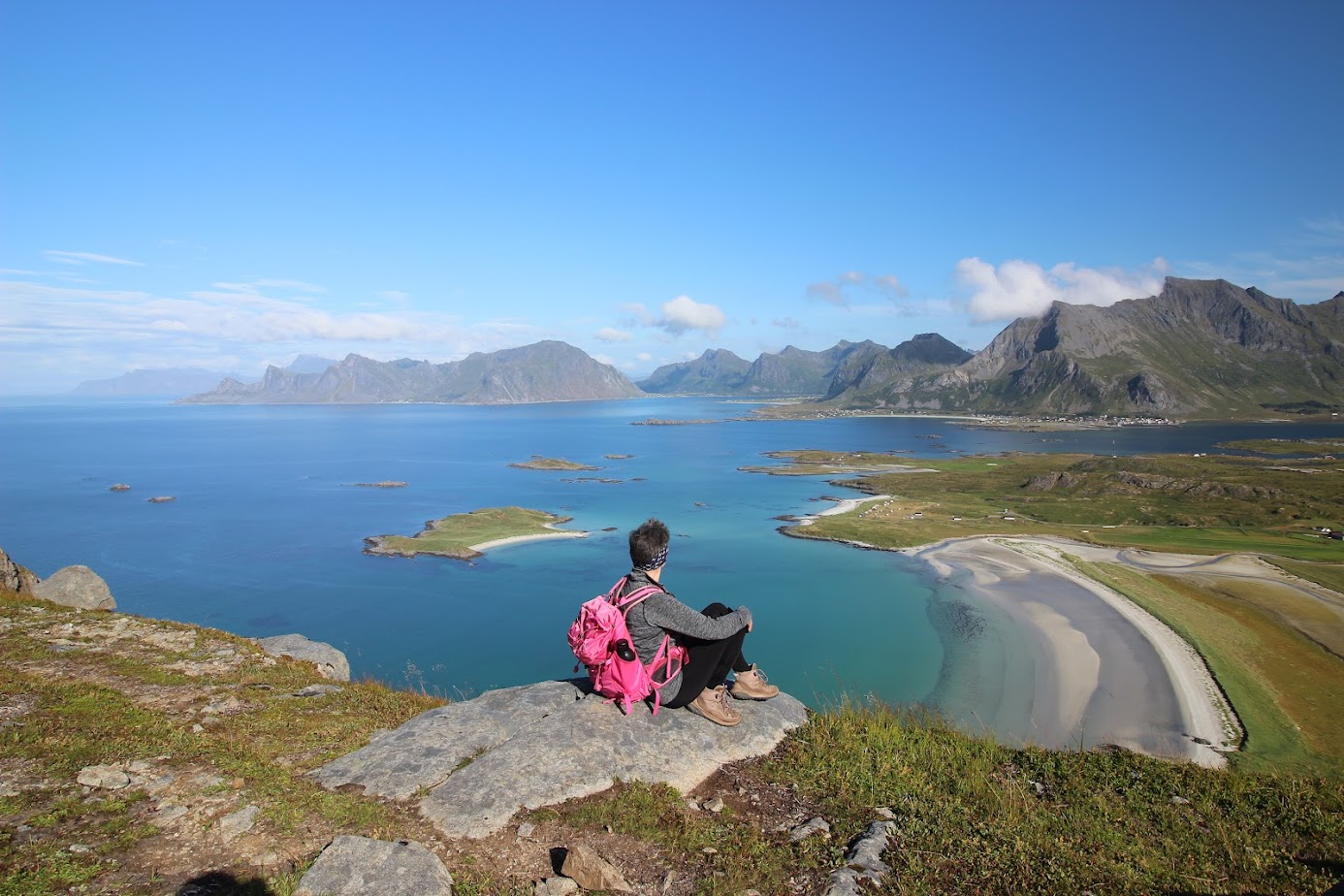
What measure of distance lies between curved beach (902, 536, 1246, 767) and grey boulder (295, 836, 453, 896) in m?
19.8

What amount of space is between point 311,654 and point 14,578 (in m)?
10.5

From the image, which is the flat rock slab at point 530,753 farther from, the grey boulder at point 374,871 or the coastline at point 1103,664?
the coastline at point 1103,664

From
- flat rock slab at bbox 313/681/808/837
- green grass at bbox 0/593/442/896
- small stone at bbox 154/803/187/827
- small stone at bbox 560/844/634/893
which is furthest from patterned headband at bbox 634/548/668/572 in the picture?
small stone at bbox 154/803/187/827

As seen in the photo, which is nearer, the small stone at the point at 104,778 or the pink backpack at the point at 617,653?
the small stone at the point at 104,778

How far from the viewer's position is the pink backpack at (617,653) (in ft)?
28.8

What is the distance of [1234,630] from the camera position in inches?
1738

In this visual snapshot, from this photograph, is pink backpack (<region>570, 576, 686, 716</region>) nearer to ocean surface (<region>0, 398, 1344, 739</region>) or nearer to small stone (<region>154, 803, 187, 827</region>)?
small stone (<region>154, 803, 187, 827</region>)

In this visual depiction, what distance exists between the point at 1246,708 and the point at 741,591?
34.0m

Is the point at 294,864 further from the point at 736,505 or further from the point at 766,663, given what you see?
the point at 736,505

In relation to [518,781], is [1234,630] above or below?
below

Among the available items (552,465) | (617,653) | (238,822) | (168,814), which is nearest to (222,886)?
(238,822)

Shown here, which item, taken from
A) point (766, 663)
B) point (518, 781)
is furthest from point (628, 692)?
point (766, 663)

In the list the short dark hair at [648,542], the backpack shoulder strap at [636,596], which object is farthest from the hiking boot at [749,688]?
the short dark hair at [648,542]

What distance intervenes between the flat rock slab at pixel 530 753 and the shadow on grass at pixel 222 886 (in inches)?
66.8
